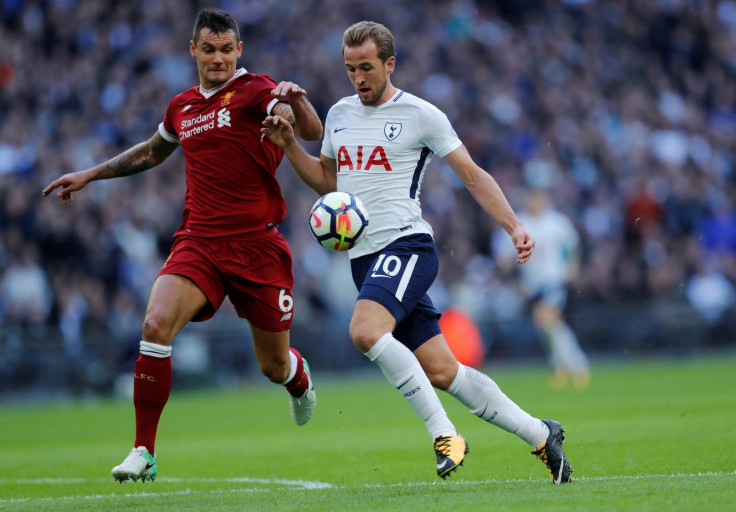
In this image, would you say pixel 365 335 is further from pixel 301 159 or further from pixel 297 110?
pixel 297 110

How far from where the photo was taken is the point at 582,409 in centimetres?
1252

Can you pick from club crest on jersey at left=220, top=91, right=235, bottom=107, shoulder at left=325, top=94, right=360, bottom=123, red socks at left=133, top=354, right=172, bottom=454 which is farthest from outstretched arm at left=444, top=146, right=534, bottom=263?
red socks at left=133, top=354, right=172, bottom=454

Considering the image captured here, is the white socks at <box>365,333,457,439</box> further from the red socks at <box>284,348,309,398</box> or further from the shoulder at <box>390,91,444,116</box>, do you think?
the red socks at <box>284,348,309,398</box>

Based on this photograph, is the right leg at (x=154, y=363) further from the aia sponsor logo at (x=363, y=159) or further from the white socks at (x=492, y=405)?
the white socks at (x=492, y=405)

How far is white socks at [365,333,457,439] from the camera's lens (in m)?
6.15

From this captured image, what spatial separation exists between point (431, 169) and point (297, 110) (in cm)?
1404

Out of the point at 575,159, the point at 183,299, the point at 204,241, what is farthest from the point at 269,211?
the point at 575,159

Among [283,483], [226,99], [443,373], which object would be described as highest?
[226,99]

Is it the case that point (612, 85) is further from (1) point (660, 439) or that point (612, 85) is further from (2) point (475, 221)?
(1) point (660, 439)

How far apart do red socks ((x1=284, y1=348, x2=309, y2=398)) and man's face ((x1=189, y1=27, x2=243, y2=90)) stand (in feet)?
7.17

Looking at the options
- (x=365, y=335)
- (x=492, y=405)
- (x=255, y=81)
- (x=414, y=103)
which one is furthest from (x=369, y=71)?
(x=492, y=405)

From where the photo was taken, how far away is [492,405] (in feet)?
21.0

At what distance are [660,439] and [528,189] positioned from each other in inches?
457

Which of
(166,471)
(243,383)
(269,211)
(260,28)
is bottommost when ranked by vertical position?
(243,383)
